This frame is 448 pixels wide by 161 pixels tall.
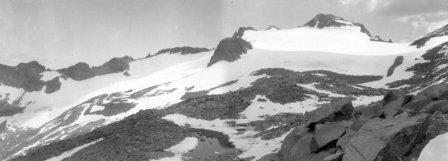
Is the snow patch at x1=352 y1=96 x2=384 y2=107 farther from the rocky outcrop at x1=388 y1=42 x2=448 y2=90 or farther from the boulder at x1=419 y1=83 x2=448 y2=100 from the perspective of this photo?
the boulder at x1=419 y1=83 x2=448 y2=100

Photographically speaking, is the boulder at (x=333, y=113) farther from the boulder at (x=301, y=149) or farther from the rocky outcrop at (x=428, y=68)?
the rocky outcrop at (x=428, y=68)

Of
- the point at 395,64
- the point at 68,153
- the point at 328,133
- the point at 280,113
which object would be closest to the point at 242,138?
the point at 280,113

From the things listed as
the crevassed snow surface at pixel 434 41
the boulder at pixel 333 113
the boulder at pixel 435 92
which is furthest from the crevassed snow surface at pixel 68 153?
the crevassed snow surface at pixel 434 41

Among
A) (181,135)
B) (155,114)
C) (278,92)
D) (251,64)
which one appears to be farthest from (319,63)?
(181,135)

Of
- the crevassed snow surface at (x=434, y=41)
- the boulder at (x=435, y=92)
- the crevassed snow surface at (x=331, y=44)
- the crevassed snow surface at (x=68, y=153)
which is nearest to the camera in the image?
the boulder at (x=435, y=92)

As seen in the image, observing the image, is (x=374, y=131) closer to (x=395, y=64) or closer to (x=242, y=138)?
(x=242, y=138)

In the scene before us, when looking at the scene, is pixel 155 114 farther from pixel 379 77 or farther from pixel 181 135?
pixel 379 77
